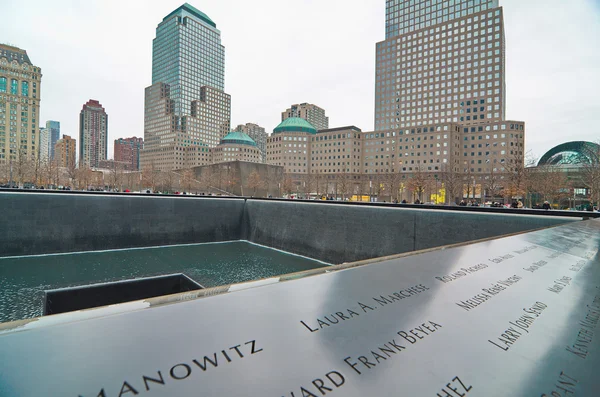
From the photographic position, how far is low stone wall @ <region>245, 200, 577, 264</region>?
11023 mm

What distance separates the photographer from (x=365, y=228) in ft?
49.7

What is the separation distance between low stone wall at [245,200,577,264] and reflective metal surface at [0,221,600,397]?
9.34 metres

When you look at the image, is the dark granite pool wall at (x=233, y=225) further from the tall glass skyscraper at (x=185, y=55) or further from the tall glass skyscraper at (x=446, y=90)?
the tall glass skyscraper at (x=185, y=55)

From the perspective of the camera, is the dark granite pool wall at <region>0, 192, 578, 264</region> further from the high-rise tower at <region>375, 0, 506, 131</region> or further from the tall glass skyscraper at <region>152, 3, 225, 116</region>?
the tall glass skyscraper at <region>152, 3, 225, 116</region>

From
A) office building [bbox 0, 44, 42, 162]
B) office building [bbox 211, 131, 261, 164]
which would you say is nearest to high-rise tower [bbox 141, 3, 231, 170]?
office building [bbox 211, 131, 261, 164]

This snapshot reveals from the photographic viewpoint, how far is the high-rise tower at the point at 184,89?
163500mm

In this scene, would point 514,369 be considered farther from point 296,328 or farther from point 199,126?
point 199,126

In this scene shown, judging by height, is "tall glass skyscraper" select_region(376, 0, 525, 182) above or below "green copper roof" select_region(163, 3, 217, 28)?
below

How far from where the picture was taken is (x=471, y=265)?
3396mm

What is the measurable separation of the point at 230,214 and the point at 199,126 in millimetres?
158925

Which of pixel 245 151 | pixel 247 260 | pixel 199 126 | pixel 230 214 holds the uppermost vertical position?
pixel 199 126

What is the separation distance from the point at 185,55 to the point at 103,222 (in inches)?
7388

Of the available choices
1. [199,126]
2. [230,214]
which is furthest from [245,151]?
[230,214]

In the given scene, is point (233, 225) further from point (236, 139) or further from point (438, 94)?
point (236, 139)
